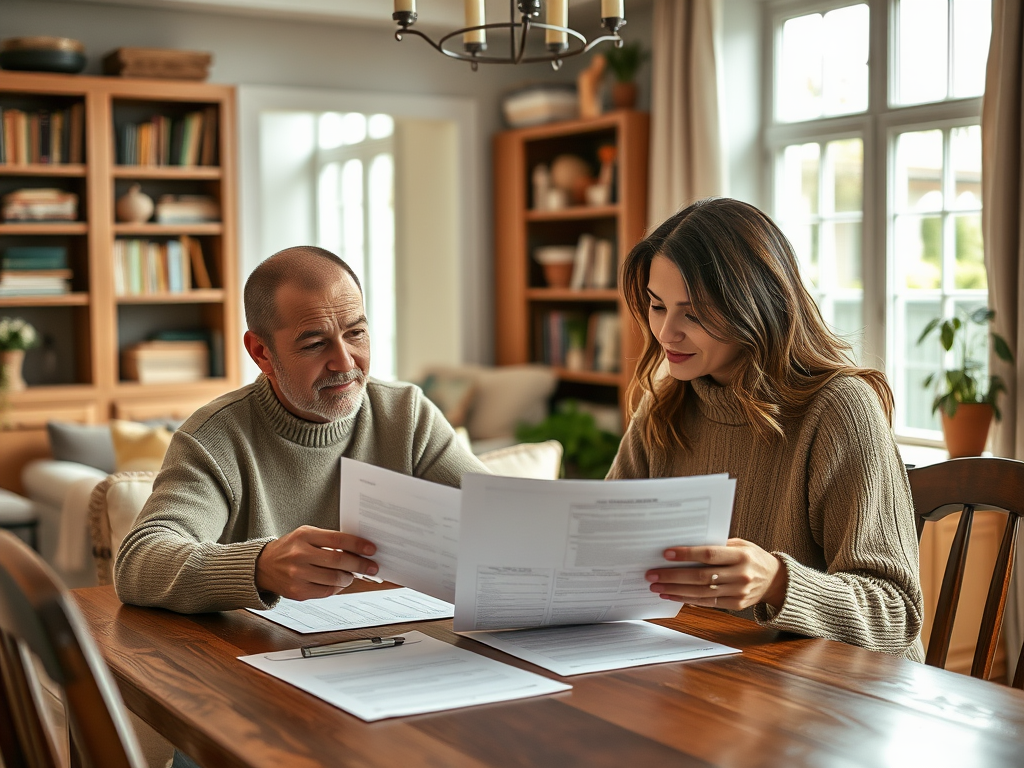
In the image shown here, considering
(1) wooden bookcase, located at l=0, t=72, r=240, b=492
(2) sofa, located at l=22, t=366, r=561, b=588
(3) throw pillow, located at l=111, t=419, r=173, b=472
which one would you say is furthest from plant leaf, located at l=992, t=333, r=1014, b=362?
(1) wooden bookcase, located at l=0, t=72, r=240, b=492

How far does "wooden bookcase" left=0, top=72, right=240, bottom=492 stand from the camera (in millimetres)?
4598

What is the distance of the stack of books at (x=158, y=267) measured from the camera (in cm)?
483

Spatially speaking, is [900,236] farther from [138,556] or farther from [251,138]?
[138,556]

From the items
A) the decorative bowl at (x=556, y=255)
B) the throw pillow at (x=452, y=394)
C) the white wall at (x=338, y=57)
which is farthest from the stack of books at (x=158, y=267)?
the decorative bowl at (x=556, y=255)

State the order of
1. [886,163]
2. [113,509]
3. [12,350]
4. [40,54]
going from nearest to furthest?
[113,509]
[886,163]
[40,54]
[12,350]

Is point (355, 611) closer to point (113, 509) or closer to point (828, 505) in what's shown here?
point (828, 505)

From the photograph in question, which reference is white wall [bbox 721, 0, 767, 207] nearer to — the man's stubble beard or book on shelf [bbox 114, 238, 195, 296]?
book on shelf [bbox 114, 238, 195, 296]

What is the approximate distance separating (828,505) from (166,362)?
3.83 metres

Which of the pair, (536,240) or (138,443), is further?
(536,240)

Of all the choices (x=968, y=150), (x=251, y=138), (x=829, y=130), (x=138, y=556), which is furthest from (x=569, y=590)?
(x=251, y=138)

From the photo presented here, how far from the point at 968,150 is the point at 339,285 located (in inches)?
105

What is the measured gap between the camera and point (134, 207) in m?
4.82

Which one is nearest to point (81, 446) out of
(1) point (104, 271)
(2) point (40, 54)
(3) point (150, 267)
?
(1) point (104, 271)

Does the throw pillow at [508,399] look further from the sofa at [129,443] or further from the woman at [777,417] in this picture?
the woman at [777,417]
